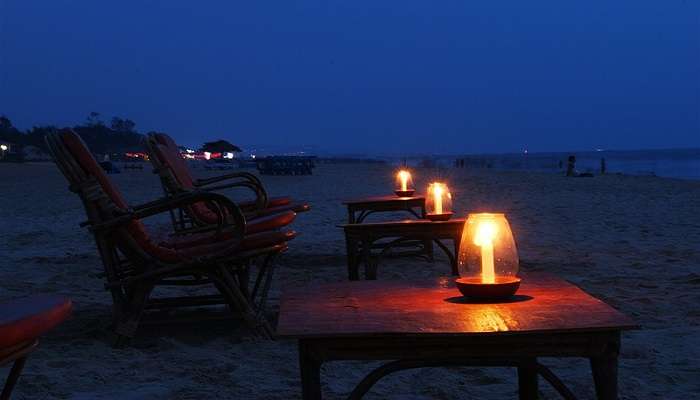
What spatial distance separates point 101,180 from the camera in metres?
3.23

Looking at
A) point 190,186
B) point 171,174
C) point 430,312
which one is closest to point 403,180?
point 190,186

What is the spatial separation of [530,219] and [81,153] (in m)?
6.53

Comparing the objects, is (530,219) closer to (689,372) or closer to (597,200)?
(597,200)

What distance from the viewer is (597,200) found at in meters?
11.9

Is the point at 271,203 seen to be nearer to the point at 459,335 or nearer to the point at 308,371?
the point at 308,371

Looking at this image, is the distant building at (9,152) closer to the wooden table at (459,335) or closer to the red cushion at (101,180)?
the red cushion at (101,180)

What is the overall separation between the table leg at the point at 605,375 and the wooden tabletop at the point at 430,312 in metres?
0.09

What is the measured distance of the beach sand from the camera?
2629 mm

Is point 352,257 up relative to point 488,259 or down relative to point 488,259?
down

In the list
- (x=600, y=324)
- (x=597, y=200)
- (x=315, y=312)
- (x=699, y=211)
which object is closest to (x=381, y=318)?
(x=315, y=312)

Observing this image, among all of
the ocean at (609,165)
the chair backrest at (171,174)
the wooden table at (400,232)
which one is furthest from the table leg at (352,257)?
the ocean at (609,165)

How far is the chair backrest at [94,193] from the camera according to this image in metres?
3.15

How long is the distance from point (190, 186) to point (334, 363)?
9.18 ft

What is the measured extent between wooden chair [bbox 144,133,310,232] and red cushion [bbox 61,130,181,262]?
63cm
